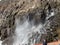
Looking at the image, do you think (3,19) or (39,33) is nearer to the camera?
(39,33)

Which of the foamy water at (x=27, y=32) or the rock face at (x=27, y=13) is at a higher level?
the rock face at (x=27, y=13)

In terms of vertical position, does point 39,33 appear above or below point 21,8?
below

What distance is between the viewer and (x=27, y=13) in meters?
9.07

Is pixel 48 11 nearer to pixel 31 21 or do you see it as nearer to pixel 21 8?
pixel 31 21

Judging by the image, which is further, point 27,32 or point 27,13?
point 27,13

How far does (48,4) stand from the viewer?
862 cm

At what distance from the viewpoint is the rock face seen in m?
7.90

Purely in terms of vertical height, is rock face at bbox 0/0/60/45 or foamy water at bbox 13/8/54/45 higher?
rock face at bbox 0/0/60/45

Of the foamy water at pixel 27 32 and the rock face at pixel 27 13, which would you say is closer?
the rock face at pixel 27 13

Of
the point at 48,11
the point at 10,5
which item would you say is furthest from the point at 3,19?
the point at 48,11

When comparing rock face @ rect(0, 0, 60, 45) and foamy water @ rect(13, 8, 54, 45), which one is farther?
foamy water @ rect(13, 8, 54, 45)

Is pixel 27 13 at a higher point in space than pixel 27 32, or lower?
higher

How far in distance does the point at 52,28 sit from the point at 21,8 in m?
2.26

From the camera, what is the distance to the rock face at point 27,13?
7898 mm
